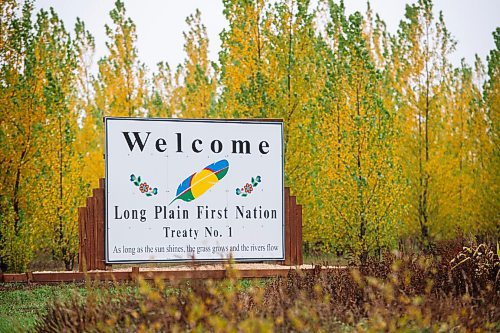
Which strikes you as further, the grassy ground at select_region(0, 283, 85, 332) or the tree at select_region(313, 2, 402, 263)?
the tree at select_region(313, 2, 402, 263)

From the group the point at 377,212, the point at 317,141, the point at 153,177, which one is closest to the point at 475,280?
the point at 153,177

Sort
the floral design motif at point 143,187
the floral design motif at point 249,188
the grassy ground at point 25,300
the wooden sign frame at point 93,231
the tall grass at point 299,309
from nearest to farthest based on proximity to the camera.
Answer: the tall grass at point 299,309 → the grassy ground at point 25,300 → the wooden sign frame at point 93,231 → the floral design motif at point 143,187 → the floral design motif at point 249,188

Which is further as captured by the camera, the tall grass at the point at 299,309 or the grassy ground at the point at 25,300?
the grassy ground at the point at 25,300

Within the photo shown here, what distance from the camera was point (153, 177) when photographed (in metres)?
14.0

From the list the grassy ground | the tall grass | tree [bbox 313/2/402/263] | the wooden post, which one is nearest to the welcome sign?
the wooden post

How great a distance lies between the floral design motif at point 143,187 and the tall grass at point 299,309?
4257mm

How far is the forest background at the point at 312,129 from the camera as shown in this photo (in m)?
17.7

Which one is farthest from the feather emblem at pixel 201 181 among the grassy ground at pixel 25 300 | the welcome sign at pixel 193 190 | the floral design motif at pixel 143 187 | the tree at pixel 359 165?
the tree at pixel 359 165

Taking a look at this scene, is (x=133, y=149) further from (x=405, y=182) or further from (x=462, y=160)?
(x=462, y=160)

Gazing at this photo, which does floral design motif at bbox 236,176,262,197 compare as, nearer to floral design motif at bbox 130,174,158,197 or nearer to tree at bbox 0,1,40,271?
floral design motif at bbox 130,174,158,197

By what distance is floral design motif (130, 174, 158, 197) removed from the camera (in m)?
13.9

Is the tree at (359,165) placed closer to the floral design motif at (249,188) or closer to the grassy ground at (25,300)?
the floral design motif at (249,188)

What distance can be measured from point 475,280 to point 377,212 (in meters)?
7.53

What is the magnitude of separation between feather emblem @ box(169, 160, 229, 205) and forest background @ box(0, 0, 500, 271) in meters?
3.40
